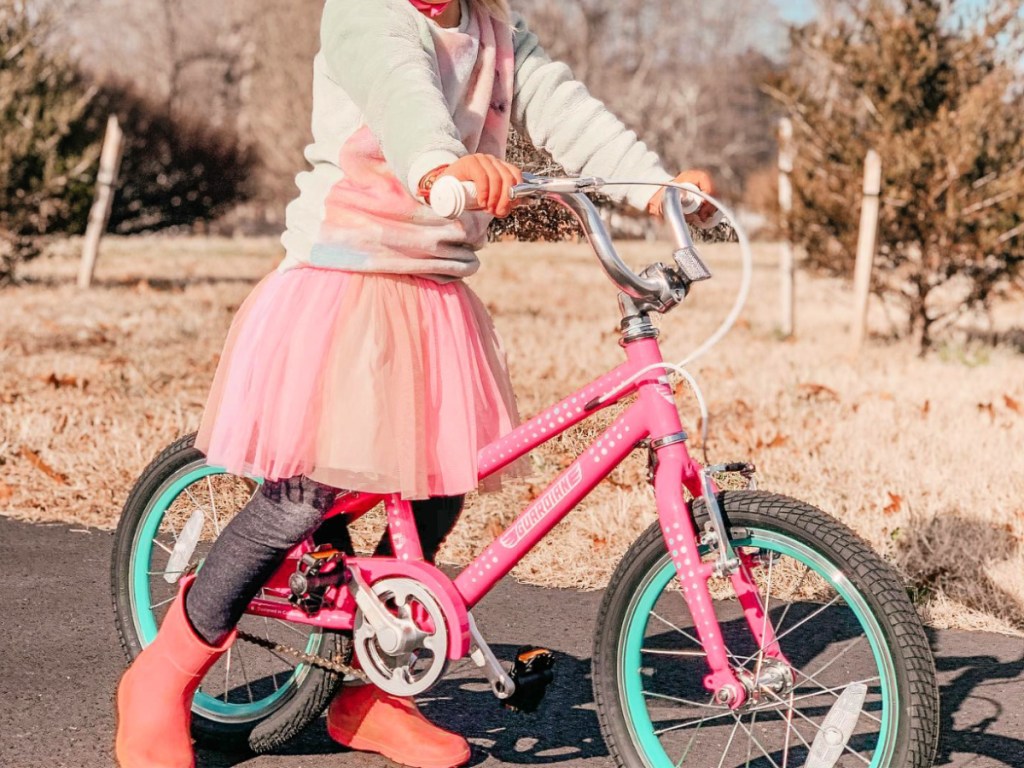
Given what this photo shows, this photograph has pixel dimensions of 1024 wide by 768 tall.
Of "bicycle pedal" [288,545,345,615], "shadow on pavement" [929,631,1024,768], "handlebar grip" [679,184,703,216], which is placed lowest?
"shadow on pavement" [929,631,1024,768]

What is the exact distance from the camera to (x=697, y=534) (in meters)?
2.20

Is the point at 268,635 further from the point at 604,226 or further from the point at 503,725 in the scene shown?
the point at 604,226

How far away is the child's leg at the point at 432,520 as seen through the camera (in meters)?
2.69

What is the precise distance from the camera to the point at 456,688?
124 inches

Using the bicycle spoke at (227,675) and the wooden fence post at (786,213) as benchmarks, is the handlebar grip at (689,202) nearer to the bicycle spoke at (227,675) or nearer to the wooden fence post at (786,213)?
the bicycle spoke at (227,675)

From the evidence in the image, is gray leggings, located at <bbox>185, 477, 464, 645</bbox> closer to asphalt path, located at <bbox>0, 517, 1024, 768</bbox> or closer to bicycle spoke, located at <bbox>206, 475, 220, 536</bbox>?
bicycle spoke, located at <bbox>206, 475, 220, 536</bbox>

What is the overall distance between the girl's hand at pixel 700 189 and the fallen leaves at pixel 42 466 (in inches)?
119

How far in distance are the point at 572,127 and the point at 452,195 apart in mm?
638

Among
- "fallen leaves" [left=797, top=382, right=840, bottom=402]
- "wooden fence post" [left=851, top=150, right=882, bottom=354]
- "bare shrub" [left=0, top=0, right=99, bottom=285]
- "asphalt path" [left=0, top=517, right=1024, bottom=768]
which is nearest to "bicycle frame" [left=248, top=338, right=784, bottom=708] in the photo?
"asphalt path" [left=0, top=517, right=1024, bottom=768]

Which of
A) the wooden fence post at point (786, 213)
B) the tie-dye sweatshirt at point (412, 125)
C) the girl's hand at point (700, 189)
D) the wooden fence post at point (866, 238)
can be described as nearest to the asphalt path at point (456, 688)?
the tie-dye sweatshirt at point (412, 125)

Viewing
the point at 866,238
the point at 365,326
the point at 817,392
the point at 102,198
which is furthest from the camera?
the point at 102,198

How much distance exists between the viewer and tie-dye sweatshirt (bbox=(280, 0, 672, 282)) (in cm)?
226

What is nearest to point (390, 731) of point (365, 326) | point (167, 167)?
point (365, 326)

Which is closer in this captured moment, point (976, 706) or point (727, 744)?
point (727, 744)
